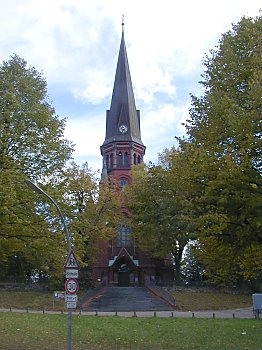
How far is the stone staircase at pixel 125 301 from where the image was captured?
110 feet

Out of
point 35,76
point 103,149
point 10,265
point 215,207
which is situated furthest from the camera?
point 103,149

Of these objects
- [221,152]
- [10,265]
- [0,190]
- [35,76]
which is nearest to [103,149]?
[10,265]

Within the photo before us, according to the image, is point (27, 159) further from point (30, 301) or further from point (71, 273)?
point (30, 301)

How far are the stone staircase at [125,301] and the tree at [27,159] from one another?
576 inches

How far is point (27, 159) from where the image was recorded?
18.9 meters

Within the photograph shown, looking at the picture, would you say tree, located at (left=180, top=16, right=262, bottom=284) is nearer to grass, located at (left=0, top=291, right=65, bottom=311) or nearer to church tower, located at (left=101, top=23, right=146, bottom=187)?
grass, located at (left=0, top=291, right=65, bottom=311)

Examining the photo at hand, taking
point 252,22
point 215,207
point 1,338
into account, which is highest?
point 252,22

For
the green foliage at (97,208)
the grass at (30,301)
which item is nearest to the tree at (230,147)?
the grass at (30,301)

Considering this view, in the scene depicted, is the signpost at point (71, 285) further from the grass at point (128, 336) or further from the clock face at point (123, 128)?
the clock face at point (123, 128)

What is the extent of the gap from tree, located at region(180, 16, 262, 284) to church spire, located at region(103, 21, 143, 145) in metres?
44.7

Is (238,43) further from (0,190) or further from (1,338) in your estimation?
(1,338)

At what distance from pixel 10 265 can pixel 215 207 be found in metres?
38.5

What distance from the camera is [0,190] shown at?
1647 centimetres

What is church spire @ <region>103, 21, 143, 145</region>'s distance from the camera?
199 ft
